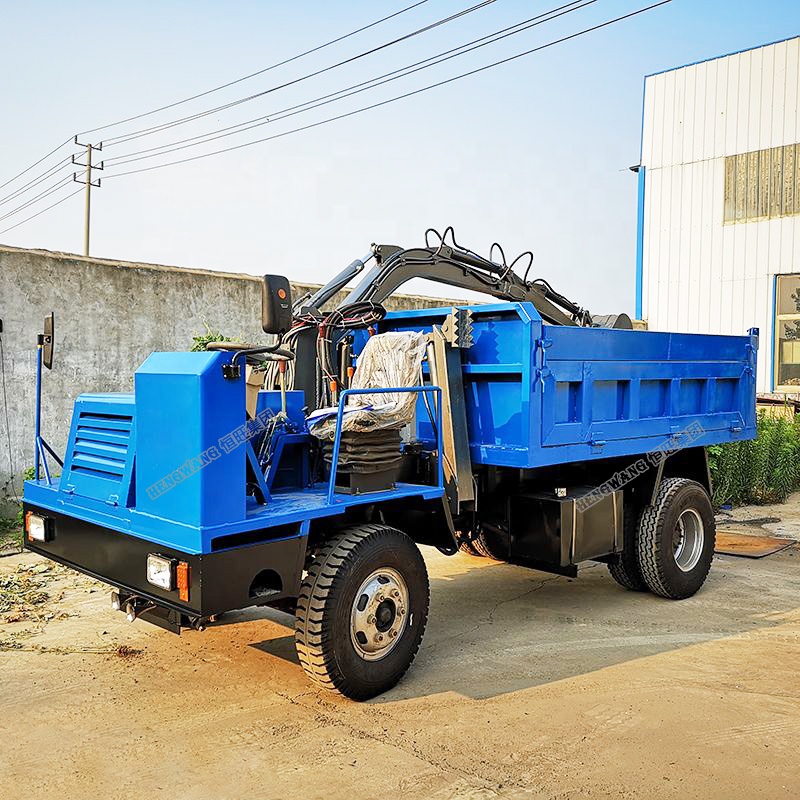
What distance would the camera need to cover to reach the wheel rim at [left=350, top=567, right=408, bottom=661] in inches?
180

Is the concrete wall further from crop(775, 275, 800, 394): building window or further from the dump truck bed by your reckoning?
crop(775, 275, 800, 394): building window

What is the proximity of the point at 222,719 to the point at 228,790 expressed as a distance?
2.47 ft

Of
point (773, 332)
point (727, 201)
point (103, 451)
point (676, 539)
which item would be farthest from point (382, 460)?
point (727, 201)

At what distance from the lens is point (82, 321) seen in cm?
905

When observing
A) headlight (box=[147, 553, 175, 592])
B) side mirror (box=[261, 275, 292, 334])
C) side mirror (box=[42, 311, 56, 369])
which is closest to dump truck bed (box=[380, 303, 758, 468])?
side mirror (box=[261, 275, 292, 334])

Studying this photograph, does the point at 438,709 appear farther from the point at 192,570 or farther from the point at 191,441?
the point at 191,441

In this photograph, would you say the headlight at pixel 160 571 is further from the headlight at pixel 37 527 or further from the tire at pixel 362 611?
the headlight at pixel 37 527

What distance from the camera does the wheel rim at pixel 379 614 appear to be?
4.57 meters

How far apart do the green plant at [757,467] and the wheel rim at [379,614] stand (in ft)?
23.6

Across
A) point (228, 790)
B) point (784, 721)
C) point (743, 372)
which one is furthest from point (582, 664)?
point (743, 372)

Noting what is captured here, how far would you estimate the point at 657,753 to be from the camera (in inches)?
157

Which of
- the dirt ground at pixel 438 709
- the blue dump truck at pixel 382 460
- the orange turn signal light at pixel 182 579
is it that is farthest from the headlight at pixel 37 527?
the orange turn signal light at pixel 182 579

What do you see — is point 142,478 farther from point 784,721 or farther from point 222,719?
point 784,721

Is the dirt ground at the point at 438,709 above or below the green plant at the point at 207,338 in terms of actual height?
below
